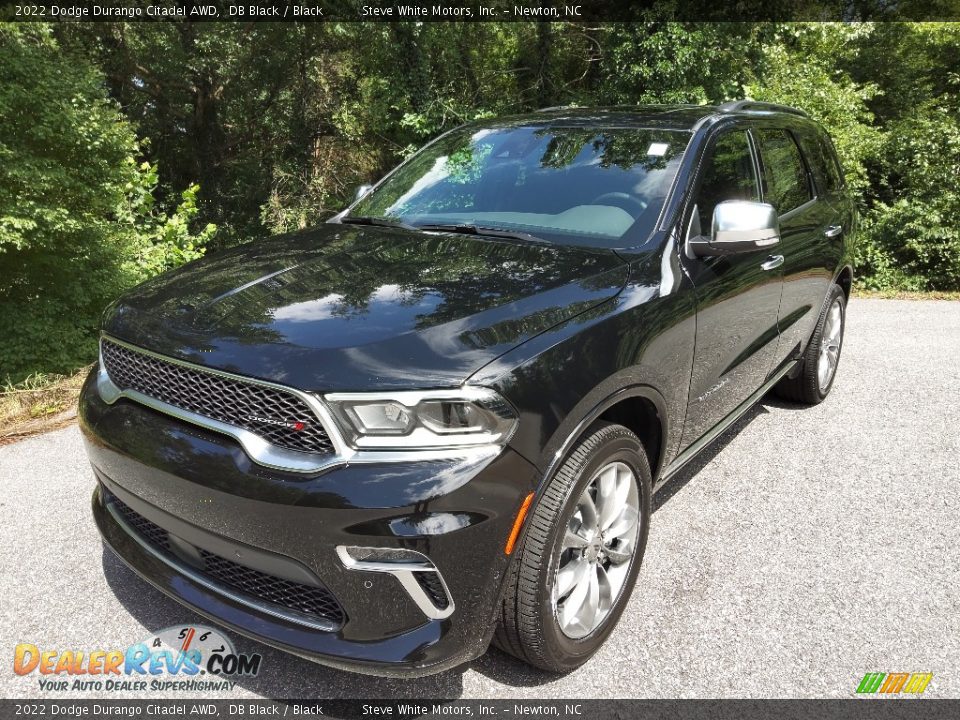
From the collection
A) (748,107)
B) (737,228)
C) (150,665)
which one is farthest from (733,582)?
(748,107)

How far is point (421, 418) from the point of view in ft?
6.21

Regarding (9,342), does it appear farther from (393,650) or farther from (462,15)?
(462,15)

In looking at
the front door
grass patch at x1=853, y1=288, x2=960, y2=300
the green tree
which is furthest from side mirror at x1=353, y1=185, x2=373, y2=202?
grass patch at x1=853, y1=288, x2=960, y2=300

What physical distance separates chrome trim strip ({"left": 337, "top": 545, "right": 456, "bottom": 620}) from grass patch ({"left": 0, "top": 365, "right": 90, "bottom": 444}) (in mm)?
3605

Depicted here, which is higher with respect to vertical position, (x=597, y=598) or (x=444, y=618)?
(x=444, y=618)

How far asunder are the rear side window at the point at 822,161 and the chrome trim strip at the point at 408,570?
374cm

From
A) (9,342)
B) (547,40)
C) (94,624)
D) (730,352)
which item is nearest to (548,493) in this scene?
(730,352)

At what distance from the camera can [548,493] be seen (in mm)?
2098

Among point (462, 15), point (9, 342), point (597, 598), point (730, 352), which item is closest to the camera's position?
point (597, 598)

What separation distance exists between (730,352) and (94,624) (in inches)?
112

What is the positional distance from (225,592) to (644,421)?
1609mm

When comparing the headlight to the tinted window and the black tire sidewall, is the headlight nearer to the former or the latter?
the black tire sidewall

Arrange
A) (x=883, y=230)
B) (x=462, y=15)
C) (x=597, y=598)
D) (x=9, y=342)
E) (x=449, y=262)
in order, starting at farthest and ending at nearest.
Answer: (x=462, y=15) < (x=883, y=230) < (x=9, y=342) < (x=449, y=262) < (x=597, y=598)

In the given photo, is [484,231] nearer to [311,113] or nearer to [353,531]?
[353,531]
